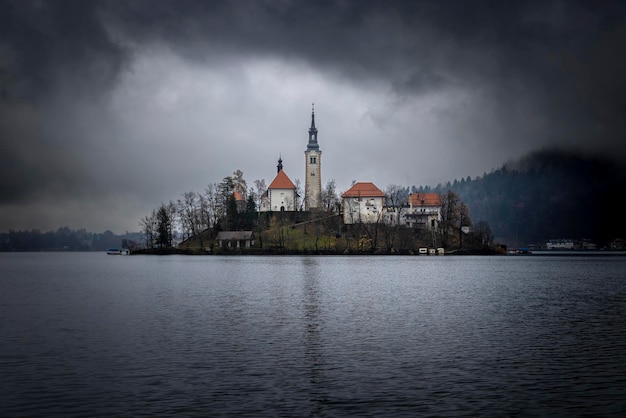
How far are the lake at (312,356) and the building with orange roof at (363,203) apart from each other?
132 m

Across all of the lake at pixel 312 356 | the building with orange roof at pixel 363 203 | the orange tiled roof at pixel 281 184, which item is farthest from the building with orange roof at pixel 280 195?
the lake at pixel 312 356

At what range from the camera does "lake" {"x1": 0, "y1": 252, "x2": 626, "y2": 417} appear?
781 inches

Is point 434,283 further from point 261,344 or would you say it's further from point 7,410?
point 7,410

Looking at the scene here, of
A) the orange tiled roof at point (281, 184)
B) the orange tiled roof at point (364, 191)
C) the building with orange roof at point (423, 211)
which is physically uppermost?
the orange tiled roof at point (281, 184)

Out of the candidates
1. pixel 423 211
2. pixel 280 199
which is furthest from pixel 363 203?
pixel 280 199

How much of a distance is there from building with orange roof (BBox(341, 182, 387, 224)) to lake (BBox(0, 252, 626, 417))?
13191cm

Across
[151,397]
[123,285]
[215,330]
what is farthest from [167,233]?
[151,397]

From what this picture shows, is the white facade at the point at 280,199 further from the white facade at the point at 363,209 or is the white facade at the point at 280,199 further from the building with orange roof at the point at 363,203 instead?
the white facade at the point at 363,209

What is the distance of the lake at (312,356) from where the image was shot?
1983 centimetres

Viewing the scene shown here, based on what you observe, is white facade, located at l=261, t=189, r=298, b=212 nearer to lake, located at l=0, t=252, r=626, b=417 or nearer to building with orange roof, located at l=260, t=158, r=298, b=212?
building with orange roof, located at l=260, t=158, r=298, b=212

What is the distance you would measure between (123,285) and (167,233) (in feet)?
385

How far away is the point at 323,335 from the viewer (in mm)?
32875

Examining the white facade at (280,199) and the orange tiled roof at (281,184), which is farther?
the orange tiled roof at (281,184)

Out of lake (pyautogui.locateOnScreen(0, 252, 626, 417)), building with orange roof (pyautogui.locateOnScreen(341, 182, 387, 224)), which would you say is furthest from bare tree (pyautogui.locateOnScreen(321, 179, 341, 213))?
lake (pyautogui.locateOnScreen(0, 252, 626, 417))
